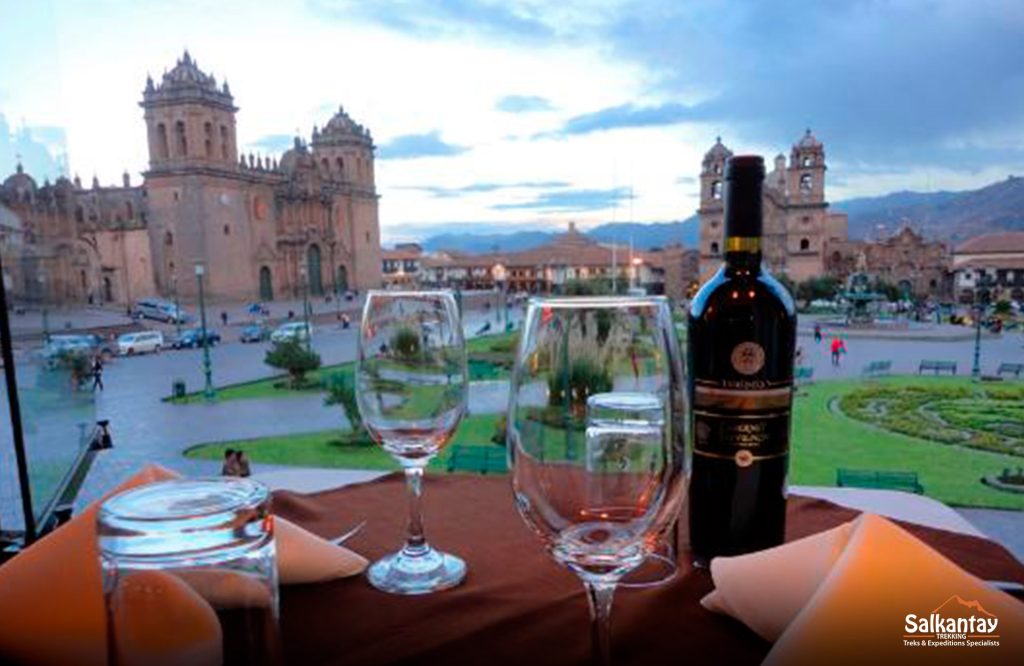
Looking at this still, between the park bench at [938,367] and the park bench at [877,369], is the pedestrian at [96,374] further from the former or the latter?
the park bench at [938,367]

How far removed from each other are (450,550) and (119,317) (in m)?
30.9

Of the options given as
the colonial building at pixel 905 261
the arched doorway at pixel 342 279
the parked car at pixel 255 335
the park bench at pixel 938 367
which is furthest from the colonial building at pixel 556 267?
the park bench at pixel 938 367

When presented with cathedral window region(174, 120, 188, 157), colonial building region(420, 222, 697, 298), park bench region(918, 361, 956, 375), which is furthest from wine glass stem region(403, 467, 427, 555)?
colonial building region(420, 222, 697, 298)

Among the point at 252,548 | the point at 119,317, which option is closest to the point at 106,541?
the point at 252,548

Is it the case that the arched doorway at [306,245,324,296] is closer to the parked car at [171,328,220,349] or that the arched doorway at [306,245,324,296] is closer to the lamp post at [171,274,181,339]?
the lamp post at [171,274,181,339]

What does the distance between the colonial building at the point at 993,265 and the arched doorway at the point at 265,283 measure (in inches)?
1558

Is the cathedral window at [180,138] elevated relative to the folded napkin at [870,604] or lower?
elevated

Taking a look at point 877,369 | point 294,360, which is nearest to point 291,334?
point 294,360

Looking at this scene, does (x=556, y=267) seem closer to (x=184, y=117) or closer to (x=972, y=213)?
(x=184, y=117)

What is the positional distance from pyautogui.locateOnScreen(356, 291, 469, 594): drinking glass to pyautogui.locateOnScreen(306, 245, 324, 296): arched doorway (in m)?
43.2

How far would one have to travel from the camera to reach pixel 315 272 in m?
43.5

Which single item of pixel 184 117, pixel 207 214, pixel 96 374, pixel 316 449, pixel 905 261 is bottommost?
pixel 316 449

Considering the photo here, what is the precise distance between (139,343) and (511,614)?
2230cm

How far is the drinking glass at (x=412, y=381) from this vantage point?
1057mm
